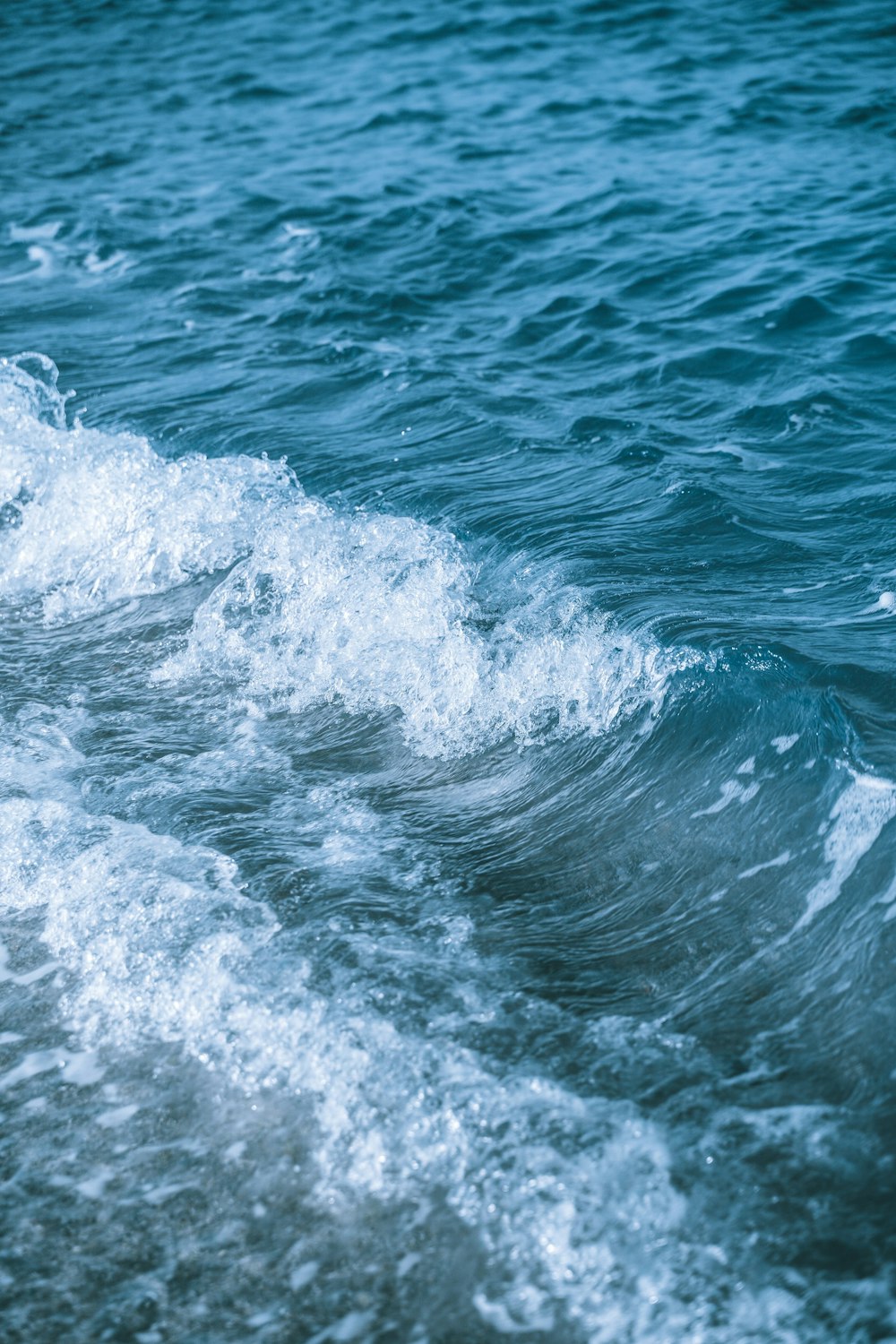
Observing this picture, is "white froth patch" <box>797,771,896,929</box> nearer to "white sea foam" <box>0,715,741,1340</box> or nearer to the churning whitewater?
the churning whitewater

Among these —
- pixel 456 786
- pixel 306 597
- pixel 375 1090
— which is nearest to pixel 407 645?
pixel 306 597

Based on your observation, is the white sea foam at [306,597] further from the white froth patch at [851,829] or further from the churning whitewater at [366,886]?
the white froth patch at [851,829]

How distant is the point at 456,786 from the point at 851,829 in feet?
4.67

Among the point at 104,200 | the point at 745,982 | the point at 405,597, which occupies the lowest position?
the point at 745,982

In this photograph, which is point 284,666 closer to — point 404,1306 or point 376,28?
point 404,1306

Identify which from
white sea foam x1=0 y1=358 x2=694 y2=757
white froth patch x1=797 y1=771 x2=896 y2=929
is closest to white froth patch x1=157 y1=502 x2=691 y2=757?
white sea foam x1=0 y1=358 x2=694 y2=757

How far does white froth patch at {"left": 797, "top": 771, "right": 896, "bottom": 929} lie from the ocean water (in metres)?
0.02

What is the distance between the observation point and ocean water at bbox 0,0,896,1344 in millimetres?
2973

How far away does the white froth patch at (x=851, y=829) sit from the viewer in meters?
3.94

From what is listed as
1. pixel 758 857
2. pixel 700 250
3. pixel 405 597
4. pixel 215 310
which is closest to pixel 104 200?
pixel 215 310

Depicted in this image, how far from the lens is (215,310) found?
388 inches

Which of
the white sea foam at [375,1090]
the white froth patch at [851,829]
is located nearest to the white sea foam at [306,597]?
the white froth patch at [851,829]

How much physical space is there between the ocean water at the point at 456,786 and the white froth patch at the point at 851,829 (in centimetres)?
2

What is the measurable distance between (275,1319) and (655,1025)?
1271 mm
